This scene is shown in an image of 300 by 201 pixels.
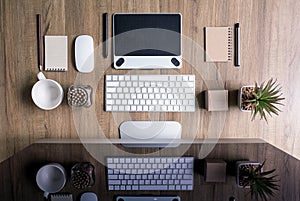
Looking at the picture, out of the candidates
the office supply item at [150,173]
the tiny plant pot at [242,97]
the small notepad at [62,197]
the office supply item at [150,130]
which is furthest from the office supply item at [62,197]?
the tiny plant pot at [242,97]

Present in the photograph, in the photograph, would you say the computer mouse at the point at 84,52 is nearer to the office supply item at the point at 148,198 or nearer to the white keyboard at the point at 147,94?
the white keyboard at the point at 147,94

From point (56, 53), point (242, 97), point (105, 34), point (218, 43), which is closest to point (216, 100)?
point (242, 97)

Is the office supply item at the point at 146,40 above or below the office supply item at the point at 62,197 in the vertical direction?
above

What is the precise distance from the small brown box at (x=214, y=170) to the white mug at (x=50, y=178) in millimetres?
446

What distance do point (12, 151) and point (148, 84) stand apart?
0.56 meters

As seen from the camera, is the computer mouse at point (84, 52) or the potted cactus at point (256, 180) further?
the computer mouse at point (84, 52)

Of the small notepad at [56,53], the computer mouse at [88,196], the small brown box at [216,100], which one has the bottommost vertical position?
the computer mouse at [88,196]

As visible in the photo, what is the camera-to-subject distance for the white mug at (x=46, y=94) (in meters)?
1.10

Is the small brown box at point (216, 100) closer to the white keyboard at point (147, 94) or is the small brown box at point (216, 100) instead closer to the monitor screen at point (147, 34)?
the white keyboard at point (147, 94)

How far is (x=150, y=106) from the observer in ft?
3.67

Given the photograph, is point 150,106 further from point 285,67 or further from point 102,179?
point 285,67

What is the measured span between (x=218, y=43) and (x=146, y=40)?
0.25 meters

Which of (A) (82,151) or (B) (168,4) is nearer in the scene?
(A) (82,151)

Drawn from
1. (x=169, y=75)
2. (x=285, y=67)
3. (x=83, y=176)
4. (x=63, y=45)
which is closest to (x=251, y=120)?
(x=285, y=67)
